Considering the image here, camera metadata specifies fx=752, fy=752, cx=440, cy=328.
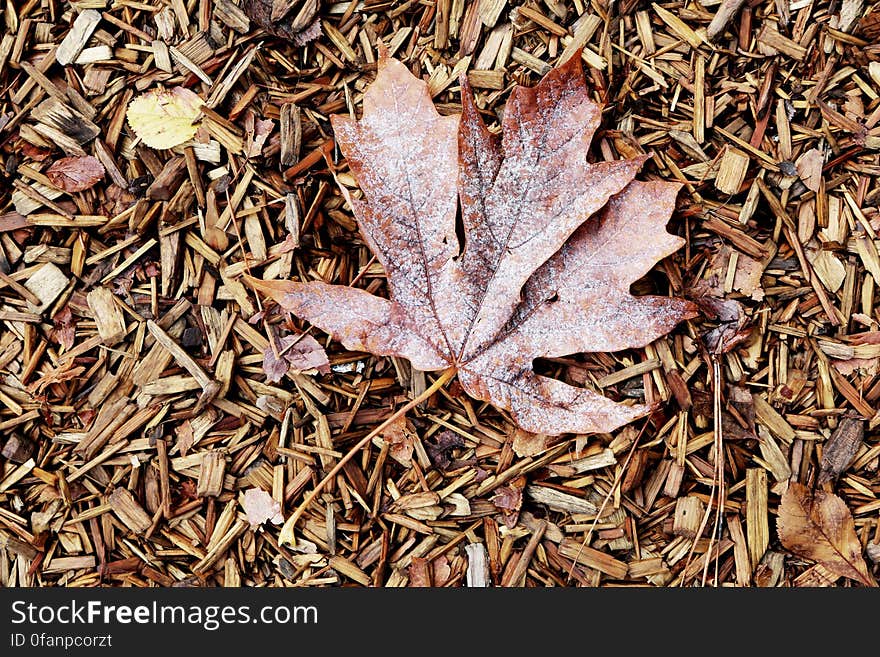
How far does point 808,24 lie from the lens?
1949 mm

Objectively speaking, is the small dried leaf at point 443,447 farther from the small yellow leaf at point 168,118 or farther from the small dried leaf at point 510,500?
the small yellow leaf at point 168,118

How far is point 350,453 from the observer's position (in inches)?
73.4

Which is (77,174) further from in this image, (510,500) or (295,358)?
(510,500)

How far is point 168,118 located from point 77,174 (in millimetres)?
288

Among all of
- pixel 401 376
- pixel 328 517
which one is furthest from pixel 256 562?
pixel 401 376

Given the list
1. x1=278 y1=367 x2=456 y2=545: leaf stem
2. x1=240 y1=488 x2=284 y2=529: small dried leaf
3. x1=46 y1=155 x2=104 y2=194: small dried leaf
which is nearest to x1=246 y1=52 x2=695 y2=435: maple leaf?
x1=278 y1=367 x2=456 y2=545: leaf stem

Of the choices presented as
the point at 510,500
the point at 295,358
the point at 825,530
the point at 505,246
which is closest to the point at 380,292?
the point at 295,358

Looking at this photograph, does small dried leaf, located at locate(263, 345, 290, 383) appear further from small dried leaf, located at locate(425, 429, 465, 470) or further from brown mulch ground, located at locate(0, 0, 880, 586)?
small dried leaf, located at locate(425, 429, 465, 470)

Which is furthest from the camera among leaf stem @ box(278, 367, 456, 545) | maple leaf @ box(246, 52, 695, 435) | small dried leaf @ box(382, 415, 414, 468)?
small dried leaf @ box(382, 415, 414, 468)

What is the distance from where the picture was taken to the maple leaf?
5.73 feet

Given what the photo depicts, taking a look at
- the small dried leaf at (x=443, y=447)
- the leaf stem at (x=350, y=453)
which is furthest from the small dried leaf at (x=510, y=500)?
the leaf stem at (x=350, y=453)

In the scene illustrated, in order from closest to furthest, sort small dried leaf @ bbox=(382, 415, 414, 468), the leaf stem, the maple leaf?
the maple leaf < the leaf stem < small dried leaf @ bbox=(382, 415, 414, 468)

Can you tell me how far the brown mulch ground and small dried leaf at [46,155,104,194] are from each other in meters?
0.02

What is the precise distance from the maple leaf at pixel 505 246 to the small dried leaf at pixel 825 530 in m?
0.51
